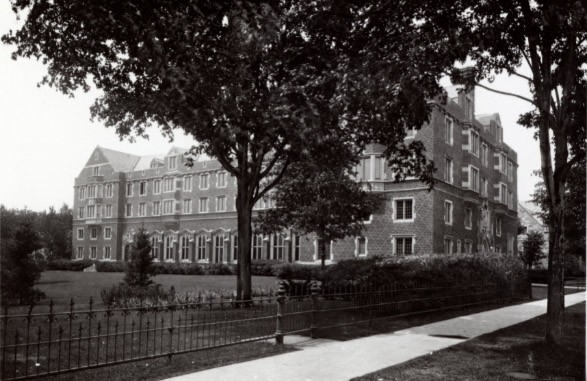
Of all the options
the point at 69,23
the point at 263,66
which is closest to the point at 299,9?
the point at 263,66

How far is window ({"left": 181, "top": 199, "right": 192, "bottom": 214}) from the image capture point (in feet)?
180

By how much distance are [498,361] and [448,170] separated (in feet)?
98.2

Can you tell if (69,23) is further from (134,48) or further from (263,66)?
(263,66)

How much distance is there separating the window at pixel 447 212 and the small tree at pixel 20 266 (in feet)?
88.1

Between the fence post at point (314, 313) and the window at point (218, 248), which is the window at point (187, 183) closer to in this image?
the window at point (218, 248)

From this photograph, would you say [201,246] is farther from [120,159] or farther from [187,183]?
[120,159]

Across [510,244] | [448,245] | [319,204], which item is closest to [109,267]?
[448,245]

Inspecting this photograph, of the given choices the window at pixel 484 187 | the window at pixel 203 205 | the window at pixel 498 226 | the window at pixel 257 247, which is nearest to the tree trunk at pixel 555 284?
the window at pixel 484 187

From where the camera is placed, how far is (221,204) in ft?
169

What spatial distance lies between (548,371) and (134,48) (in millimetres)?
9449

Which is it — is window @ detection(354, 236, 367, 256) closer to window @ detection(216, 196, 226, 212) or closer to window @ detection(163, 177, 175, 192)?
window @ detection(216, 196, 226, 212)

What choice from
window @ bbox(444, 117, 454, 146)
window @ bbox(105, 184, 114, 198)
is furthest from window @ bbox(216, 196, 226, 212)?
window @ bbox(444, 117, 454, 146)

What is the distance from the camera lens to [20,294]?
18094 mm

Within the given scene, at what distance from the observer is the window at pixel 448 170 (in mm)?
36956
